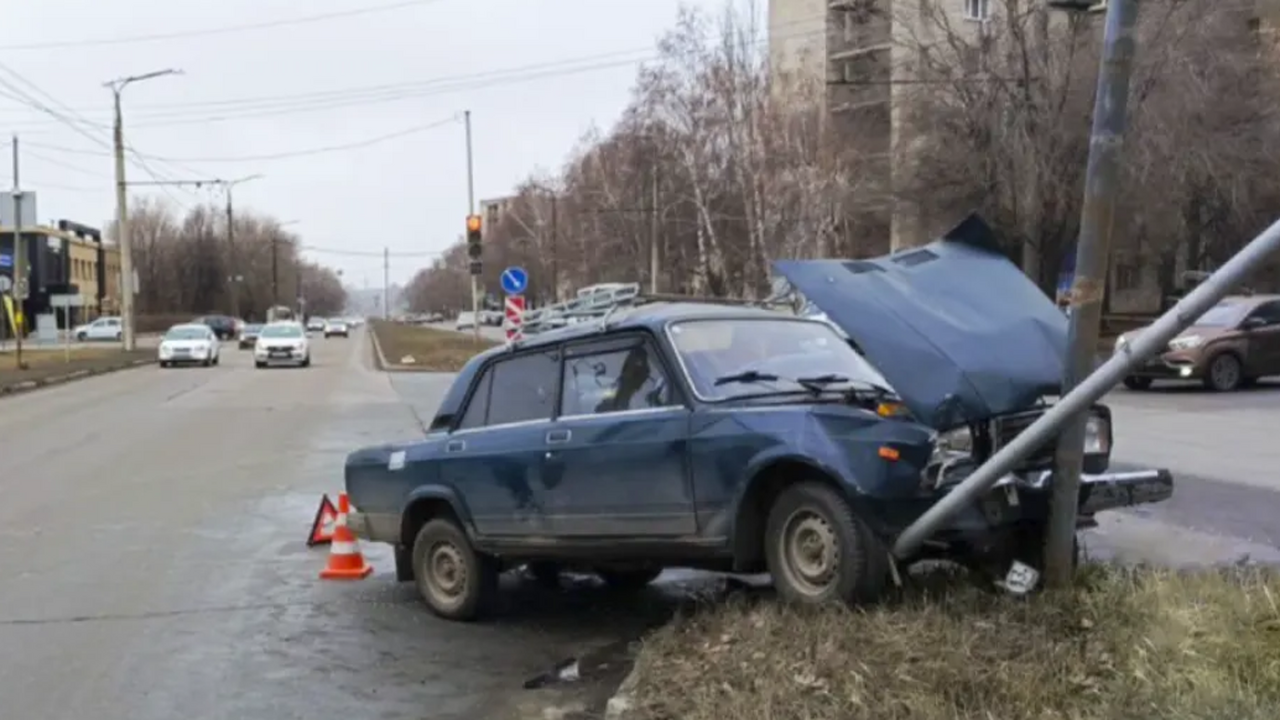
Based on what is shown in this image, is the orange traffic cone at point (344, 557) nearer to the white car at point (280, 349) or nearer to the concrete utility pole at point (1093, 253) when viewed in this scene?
the concrete utility pole at point (1093, 253)

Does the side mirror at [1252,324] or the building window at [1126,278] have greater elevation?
the building window at [1126,278]

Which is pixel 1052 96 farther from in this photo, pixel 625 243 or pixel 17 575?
pixel 625 243

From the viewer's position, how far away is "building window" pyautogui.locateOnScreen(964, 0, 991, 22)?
132ft

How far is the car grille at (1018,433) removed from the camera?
6168mm

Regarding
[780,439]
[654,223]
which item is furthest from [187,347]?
[780,439]

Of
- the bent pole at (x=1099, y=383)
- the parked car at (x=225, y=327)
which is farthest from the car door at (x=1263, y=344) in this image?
the parked car at (x=225, y=327)

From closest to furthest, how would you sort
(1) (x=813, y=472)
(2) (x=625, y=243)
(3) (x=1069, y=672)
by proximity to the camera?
(3) (x=1069, y=672) < (1) (x=813, y=472) < (2) (x=625, y=243)

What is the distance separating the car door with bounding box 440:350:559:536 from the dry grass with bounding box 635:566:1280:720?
1.57m

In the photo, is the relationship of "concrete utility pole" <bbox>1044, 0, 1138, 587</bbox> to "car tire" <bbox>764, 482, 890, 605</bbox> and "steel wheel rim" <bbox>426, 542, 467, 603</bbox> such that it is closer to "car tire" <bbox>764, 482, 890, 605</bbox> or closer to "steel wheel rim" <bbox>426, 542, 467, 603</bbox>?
"car tire" <bbox>764, 482, 890, 605</bbox>

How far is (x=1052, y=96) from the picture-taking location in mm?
35594

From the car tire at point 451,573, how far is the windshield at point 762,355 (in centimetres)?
201

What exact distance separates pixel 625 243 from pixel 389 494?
212 feet

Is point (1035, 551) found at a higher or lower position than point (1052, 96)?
lower

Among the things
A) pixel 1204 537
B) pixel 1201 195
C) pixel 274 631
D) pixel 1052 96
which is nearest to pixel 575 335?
pixel 274 631
